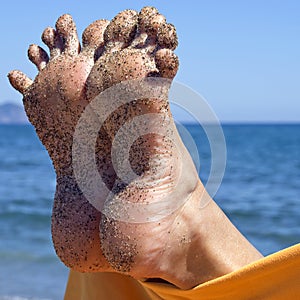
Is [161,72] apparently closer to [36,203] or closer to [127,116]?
[127,116]

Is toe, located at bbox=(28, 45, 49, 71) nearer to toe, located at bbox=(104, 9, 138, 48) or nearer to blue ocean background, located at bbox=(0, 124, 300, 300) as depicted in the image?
toe, located at bbox=(104, 9, 138, 48)

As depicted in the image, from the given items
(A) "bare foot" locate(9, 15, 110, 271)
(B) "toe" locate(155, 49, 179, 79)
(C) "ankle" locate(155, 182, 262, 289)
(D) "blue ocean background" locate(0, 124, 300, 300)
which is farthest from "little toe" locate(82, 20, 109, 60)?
(D) "blue ocean background" locate(0, 124, 300, 300)

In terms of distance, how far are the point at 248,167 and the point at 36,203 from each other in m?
6.27

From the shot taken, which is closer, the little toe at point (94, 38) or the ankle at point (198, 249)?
the ankle at point (198, 249)

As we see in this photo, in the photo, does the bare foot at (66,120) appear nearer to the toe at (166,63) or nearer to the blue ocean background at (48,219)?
the toe at (166,63)

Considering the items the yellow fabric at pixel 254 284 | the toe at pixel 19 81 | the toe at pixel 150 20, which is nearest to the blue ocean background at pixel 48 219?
the toe at pixel 19 81

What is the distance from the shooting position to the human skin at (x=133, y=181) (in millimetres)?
1206

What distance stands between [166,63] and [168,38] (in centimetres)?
7

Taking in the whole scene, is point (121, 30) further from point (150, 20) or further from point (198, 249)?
point (198, 249)

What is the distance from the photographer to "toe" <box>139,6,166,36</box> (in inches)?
49.6

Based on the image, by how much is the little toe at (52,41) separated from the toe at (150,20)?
9.3 inches

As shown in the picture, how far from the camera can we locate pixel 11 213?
577 centimetres

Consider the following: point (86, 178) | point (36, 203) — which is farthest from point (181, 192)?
point (36, 203)

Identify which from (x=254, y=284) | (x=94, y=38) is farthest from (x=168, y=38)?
(x=254, y=284)
